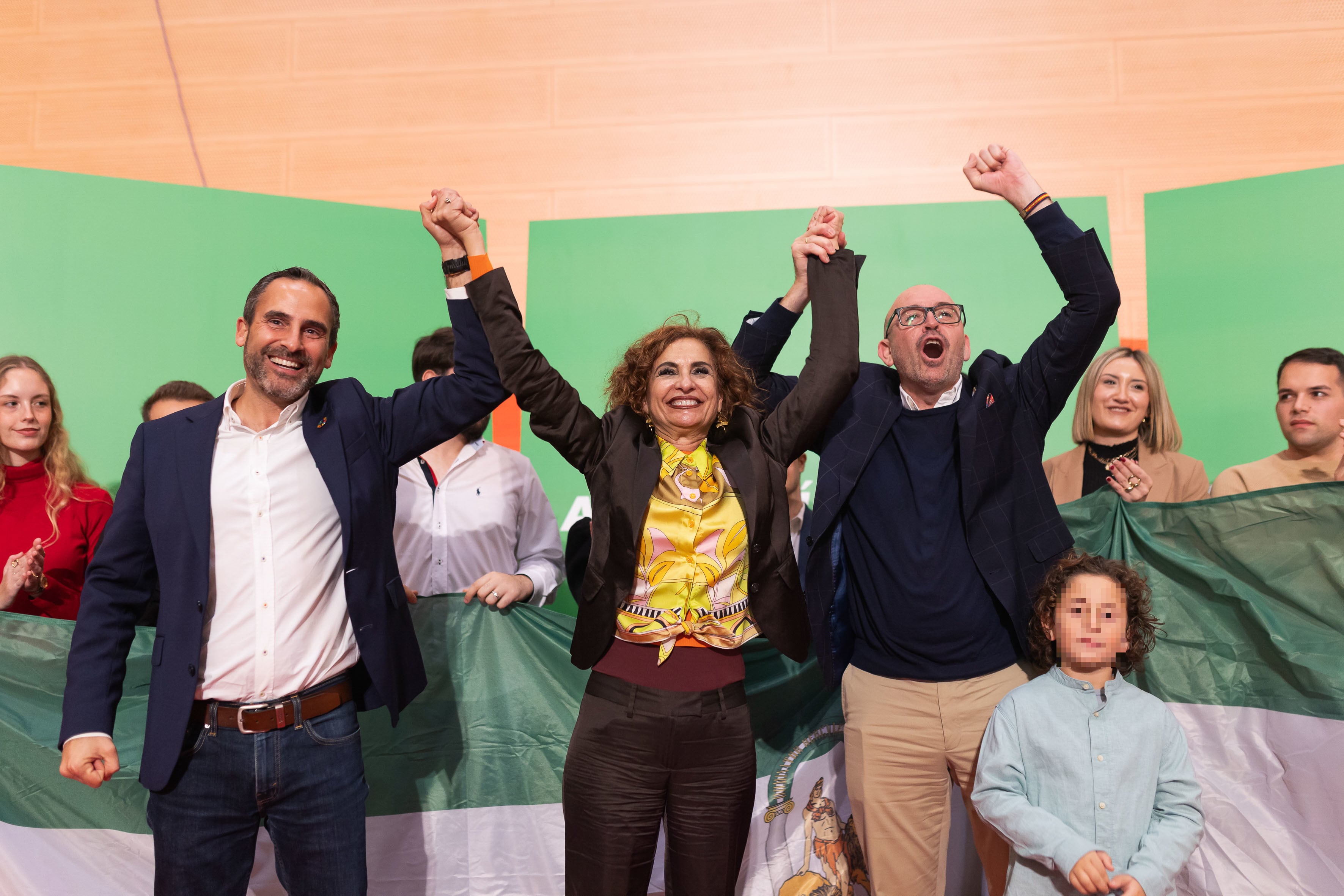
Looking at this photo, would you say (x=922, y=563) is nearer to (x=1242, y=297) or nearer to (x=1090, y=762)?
(x=1090, y=762)

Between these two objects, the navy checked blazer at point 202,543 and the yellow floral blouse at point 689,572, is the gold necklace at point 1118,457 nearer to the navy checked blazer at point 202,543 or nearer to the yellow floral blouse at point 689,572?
the yellow floral blouse at point 689,572

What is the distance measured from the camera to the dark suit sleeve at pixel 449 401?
81.8 inches

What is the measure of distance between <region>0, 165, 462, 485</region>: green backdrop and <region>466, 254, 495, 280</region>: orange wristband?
266 centimetres

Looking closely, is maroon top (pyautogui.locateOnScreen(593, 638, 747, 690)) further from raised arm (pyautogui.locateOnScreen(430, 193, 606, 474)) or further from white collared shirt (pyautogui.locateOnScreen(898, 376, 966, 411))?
white collared shirt (pyautogui.locateOnScreen(898, 376, 966, 411))

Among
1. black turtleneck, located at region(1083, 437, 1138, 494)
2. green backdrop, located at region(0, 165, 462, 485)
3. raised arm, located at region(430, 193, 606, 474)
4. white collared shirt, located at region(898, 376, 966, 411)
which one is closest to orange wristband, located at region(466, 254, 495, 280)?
raised arm, located at region(430, 193, 606, 474)

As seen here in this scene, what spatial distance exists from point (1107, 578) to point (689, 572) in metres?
0.90

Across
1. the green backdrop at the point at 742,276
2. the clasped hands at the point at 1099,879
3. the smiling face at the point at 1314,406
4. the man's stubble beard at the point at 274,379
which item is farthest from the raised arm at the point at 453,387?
the smiling face at the point at 1314,406

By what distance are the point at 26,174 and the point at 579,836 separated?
388 cm

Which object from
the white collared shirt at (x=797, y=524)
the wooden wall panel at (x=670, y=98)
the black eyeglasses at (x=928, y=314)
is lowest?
the white collared shirt at (x=797, y=524)

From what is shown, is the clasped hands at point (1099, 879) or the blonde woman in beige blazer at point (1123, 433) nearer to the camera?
the clasped hands at point (1099, 879)

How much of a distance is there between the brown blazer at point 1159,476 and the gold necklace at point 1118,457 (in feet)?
0.04

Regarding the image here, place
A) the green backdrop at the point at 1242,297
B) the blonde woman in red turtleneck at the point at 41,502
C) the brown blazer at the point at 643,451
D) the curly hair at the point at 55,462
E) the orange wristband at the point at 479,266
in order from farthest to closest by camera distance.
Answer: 1. the green backdrop at the point at 1242,297
2. the curly hair at the point at 55,462
3. the blonde woman in red turtleneck at the point at 41,502
4. the orange wristband at the point at 479,266
5. the brown blazer at the point at 643,451

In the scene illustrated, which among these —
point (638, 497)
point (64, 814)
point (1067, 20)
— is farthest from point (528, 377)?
point (1067, 20)

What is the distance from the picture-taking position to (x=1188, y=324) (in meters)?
4.28
